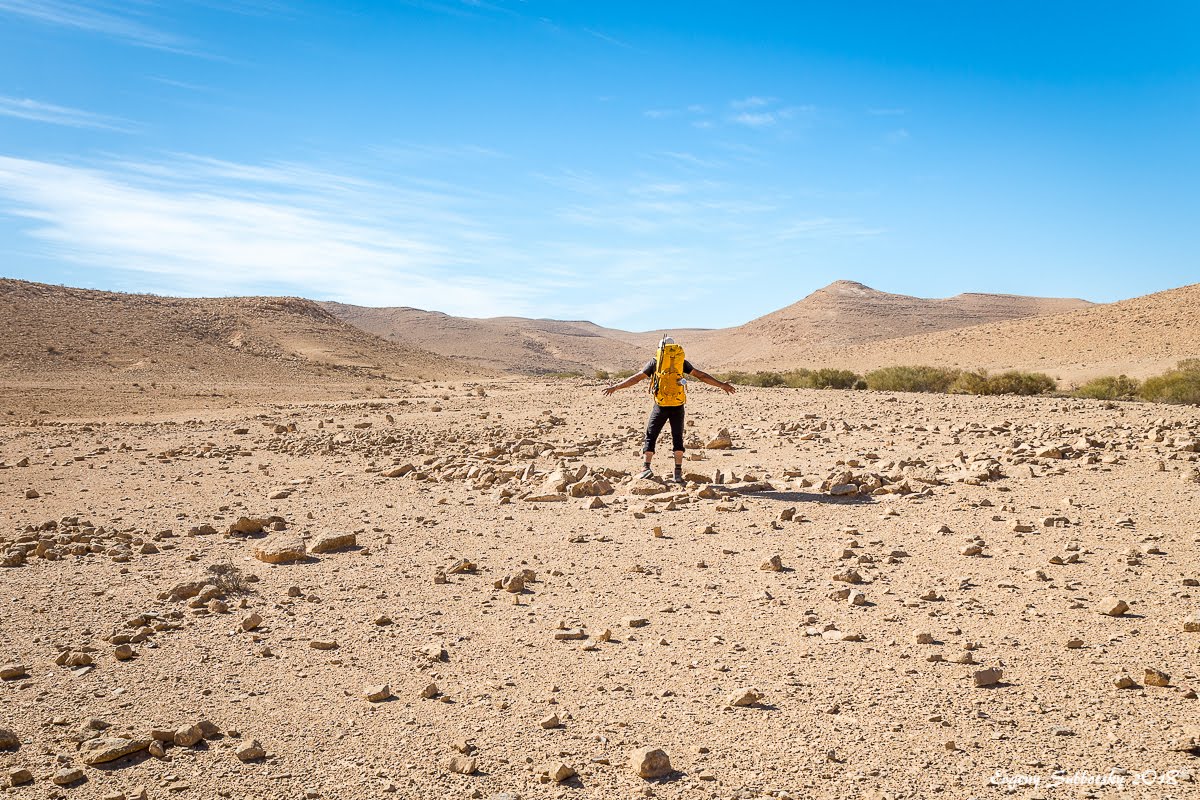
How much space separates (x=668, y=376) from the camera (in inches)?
423

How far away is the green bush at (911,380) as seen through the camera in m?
25.0

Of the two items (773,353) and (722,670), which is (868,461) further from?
(773,353)

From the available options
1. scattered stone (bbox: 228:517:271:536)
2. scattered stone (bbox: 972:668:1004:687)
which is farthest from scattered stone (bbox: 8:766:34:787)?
scattered stone (bbox: 228:517:271:536)

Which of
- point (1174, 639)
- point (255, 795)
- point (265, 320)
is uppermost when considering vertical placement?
point (265, 320)

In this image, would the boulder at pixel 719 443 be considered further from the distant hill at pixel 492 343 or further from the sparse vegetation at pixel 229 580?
the distant hill at pixel 492 343

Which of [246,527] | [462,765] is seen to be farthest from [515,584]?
[246,527]

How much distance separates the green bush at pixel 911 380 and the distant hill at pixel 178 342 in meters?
26.3

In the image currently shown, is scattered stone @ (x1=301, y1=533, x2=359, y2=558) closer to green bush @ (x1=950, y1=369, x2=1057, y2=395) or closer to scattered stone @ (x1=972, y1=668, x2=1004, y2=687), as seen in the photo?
scattered stone @ (x1=972, y1=668, x2=1004, y2=687)

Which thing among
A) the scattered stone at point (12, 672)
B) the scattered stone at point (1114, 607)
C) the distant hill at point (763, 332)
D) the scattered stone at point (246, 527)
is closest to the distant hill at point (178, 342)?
the distant hill at point (763, 332)

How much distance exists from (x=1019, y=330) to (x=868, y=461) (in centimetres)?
4353

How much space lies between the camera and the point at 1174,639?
16.4ft

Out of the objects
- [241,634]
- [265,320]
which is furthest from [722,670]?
[265,320]

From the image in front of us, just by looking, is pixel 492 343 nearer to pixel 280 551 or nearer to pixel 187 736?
pixel 280 551

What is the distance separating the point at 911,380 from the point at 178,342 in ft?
117
